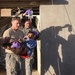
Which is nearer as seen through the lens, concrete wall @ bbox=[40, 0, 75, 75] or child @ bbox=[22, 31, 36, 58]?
child @ bbox=[22, 31, 36, 58]

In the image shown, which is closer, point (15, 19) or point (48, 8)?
point (15, 19)

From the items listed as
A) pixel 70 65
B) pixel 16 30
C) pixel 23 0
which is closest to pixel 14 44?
pixel 16 30

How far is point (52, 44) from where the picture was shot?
29.9 ft

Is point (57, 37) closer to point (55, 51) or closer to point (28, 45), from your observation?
point (55, 51)

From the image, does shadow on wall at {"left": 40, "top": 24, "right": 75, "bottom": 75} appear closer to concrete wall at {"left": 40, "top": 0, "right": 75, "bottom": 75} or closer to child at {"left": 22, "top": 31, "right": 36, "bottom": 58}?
concrete wall at {"left": 40, "top": 0, "right": 75, "bottom": 75}

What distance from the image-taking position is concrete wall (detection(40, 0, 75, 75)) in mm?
9008

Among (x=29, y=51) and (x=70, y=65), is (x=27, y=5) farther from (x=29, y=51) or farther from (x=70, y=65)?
(x=70, y=65)

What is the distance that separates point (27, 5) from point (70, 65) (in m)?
1.87

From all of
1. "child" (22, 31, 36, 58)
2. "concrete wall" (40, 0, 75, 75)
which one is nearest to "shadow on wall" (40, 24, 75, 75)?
"concrete wall" (40, 0, 75, 75)

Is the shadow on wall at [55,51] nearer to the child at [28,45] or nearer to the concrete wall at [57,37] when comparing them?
the concrete wall at [57,37]

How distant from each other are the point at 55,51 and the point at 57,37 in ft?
1.17

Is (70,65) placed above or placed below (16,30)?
below

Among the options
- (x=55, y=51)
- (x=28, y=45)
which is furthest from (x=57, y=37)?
(x=28, y=45)

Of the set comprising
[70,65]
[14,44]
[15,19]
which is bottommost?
[70,65]
